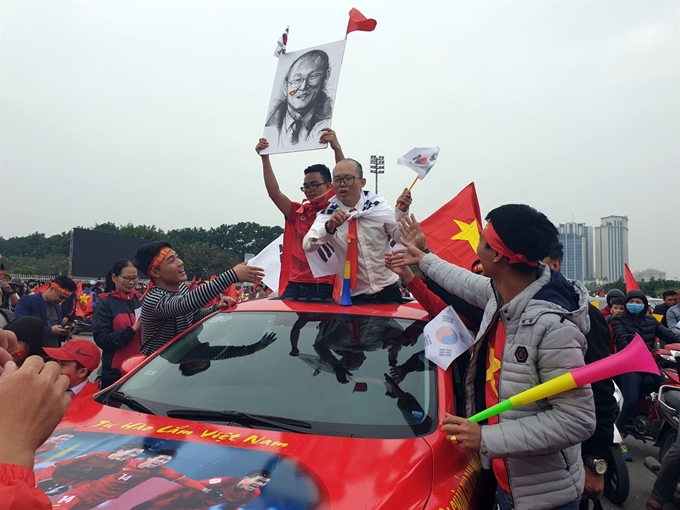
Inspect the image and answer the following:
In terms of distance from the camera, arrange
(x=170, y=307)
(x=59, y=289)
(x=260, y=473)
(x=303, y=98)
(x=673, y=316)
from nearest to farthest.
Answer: (x=260, y=473) → (x=170, y=307) → (x=303, y=98) → (x=59, y=289) → (x=673, y=316)

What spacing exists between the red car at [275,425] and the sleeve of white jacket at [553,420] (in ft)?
0.84

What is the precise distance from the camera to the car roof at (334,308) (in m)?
2.81

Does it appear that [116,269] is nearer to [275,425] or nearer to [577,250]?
[275,425]

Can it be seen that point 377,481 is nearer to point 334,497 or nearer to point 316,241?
point 334,497

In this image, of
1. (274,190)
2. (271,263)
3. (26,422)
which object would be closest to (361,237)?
(271,263)

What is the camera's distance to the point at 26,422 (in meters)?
1.05

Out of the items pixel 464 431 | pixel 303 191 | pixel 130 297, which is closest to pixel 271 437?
pixel 464 431

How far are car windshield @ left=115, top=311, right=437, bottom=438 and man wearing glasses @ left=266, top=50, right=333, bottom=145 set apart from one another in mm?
1520

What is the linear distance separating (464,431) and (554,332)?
459 millimetres

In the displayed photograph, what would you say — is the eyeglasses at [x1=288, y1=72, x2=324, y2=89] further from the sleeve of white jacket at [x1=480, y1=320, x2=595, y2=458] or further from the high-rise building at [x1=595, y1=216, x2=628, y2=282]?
the high-rise building at [x1=595, y1=216, x2=628, y2=282]

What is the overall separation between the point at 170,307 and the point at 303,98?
5.80 ft

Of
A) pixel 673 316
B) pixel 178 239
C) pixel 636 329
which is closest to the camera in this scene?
pixel 636 329

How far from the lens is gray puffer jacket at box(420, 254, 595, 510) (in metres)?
1.70

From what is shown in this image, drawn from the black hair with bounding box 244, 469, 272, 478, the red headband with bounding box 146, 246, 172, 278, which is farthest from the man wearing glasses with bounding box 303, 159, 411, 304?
the black hair with bounding box 244, 469, 272, 478
